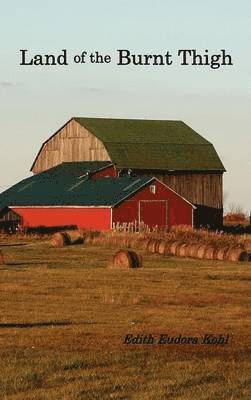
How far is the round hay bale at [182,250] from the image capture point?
50709 millimetres

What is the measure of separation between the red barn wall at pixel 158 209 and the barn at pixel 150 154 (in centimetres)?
639

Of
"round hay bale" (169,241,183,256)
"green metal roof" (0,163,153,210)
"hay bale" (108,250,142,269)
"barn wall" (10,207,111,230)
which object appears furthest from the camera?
"green metal roof" (0,163,153,210)

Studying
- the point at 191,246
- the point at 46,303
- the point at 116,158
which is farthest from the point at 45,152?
the point at 46,303

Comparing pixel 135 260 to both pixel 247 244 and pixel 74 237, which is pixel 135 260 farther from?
pixel 74 237

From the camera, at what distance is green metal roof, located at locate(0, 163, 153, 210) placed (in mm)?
83000

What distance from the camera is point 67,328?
23484 millimetres

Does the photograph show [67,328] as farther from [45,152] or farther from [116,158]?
[45,152]

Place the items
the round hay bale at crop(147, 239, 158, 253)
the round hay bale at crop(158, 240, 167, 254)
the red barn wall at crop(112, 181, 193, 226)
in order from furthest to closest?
the red barn wall at crop(112, 181, 193, 226), the round hay bale at crop(147, 239, 158, 253), the round hay bale at crop(158, 240, 167, 254)

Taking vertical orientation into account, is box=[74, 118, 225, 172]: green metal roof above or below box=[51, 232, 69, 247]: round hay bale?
above

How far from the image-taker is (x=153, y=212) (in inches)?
3314

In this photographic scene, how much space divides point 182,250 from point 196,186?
150 ft

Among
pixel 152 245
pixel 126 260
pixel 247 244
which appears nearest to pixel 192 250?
pixel 152 245

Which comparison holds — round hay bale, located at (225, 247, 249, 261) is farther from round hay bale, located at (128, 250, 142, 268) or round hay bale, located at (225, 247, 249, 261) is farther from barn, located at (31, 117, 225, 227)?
barn, located at (31, 117, 225, 227)

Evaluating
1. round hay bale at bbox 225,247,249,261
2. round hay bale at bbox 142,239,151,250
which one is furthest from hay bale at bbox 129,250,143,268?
round hay bale at bbox 142,239,151,250
